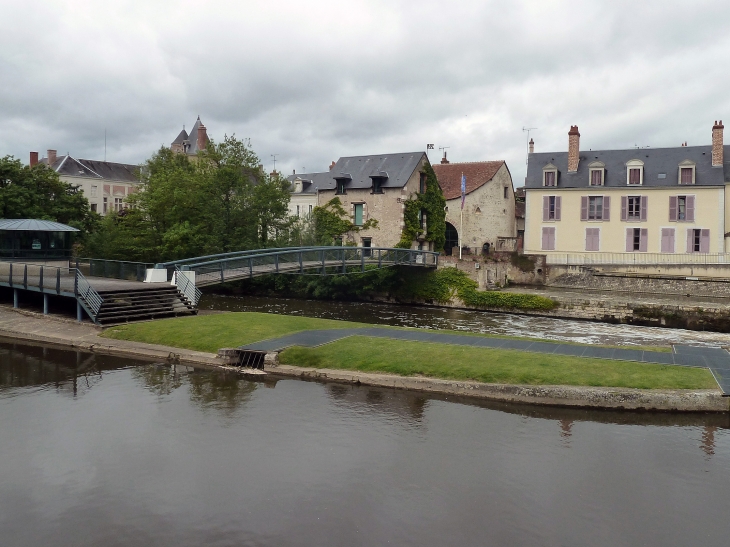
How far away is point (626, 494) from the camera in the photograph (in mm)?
7785

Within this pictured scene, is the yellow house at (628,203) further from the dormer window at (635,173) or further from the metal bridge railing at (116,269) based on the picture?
the metal bridge railing at (116,269)

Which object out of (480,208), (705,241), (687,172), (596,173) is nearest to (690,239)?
(705,241)

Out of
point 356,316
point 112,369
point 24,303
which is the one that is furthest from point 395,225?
point 112,369

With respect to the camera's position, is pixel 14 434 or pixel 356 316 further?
pixel 356 316

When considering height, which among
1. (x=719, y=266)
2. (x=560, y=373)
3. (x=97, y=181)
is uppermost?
(x=97, y=181)

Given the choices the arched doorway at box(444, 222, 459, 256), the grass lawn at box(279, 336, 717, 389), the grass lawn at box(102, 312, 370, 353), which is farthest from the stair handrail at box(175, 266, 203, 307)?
the arched doorway at box(444, 222, 459, 256)

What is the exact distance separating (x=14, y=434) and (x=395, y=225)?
2854 centimetres

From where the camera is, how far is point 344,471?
830cm

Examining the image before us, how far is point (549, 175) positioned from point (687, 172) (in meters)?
7.53

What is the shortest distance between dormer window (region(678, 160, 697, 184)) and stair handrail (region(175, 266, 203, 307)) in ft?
90.7

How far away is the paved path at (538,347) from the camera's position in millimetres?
13375

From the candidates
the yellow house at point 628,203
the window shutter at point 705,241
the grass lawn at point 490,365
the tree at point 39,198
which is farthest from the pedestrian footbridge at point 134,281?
the window shutter at point 705,241

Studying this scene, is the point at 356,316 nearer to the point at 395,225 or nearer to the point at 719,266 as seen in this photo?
the point at 395,225

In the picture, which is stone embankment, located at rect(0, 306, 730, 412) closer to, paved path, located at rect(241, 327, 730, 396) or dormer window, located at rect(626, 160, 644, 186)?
paved path, located at rect(241, 327, 730, 396)
